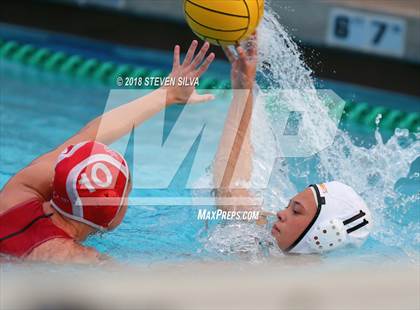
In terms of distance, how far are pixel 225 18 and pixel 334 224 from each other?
856 mm

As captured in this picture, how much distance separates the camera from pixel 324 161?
351 cm

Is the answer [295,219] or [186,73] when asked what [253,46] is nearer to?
[186,73]

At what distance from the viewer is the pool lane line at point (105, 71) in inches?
200

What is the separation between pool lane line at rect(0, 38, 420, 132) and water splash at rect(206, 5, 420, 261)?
4.75ft

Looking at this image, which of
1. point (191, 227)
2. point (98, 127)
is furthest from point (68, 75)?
point (98, 127)

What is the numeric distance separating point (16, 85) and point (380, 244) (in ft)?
9.74

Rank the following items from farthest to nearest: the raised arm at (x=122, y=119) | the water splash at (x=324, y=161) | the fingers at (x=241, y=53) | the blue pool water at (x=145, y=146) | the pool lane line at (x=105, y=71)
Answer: the pool lane line at (x=105, y=71) → the water splash at (x=324, y=161) → the blue pool water at (x=145, y=146) → the fingers at (x=241, y=53) → the raised arm at (x=122, y=119)

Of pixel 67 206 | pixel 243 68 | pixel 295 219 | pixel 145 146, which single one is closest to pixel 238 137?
pixel 243 68

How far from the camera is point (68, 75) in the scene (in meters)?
5.59

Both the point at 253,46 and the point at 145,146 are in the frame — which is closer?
the point at 253,46

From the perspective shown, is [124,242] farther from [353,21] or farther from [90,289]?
[353,21]

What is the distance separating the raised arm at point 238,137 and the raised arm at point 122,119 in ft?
0.60
